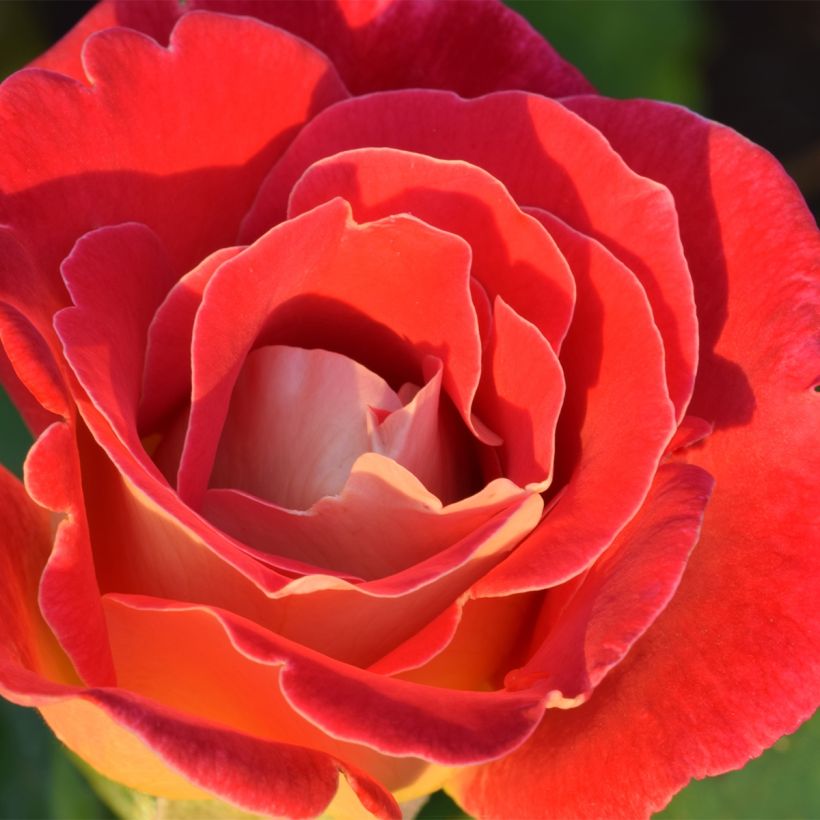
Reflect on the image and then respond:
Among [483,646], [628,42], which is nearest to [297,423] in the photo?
[483,646]

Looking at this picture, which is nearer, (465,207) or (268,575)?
(268,575)

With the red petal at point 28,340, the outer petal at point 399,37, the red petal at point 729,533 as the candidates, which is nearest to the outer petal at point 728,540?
the red petal at point 729,533

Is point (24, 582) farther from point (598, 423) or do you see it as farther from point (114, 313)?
point (598, 423)

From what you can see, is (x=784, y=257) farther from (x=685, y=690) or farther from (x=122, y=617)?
(x=122, y=617)

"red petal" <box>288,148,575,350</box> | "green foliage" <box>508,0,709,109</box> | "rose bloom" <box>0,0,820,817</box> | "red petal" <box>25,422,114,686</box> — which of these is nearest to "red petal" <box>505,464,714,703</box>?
"rose bloom" <box>0,0,820,817</box>

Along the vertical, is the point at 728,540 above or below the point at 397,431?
below

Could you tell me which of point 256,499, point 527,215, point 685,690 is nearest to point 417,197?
point 527,215
